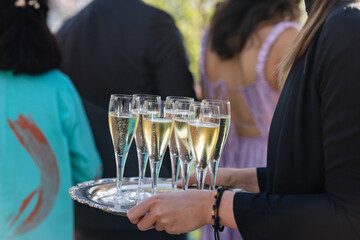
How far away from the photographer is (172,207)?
1.34 m

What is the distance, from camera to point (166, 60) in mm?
2920

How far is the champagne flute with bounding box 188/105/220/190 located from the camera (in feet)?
4.67

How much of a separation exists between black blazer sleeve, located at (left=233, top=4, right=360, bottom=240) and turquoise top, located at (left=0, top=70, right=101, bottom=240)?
4.58 feet

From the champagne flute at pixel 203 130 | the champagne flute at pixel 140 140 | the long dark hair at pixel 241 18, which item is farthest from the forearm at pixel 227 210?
the long dark hair at pixel 241 18

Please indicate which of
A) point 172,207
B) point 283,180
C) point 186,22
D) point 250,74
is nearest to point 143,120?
point 172,207

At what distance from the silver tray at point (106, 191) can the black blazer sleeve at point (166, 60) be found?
44.3 inches

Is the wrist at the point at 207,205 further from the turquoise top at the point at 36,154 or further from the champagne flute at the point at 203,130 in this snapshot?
the turquoise top at the point at 36,154

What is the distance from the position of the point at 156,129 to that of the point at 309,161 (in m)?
0.50

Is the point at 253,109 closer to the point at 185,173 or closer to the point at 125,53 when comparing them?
the point at 125,53

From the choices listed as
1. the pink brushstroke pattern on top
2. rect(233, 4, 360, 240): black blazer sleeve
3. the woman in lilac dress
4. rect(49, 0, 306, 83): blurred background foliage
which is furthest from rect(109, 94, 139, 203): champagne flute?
rect(49, 0, 306, 83): blurred background foliage

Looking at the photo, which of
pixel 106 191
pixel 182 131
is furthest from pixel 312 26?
pixel 106 191

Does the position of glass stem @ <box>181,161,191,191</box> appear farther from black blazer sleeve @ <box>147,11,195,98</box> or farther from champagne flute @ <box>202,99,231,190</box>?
black blazer sleeve @ <box>147,11,195,98</box>

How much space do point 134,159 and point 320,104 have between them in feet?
5.27

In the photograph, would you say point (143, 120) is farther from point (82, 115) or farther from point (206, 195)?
point (82, 115)
